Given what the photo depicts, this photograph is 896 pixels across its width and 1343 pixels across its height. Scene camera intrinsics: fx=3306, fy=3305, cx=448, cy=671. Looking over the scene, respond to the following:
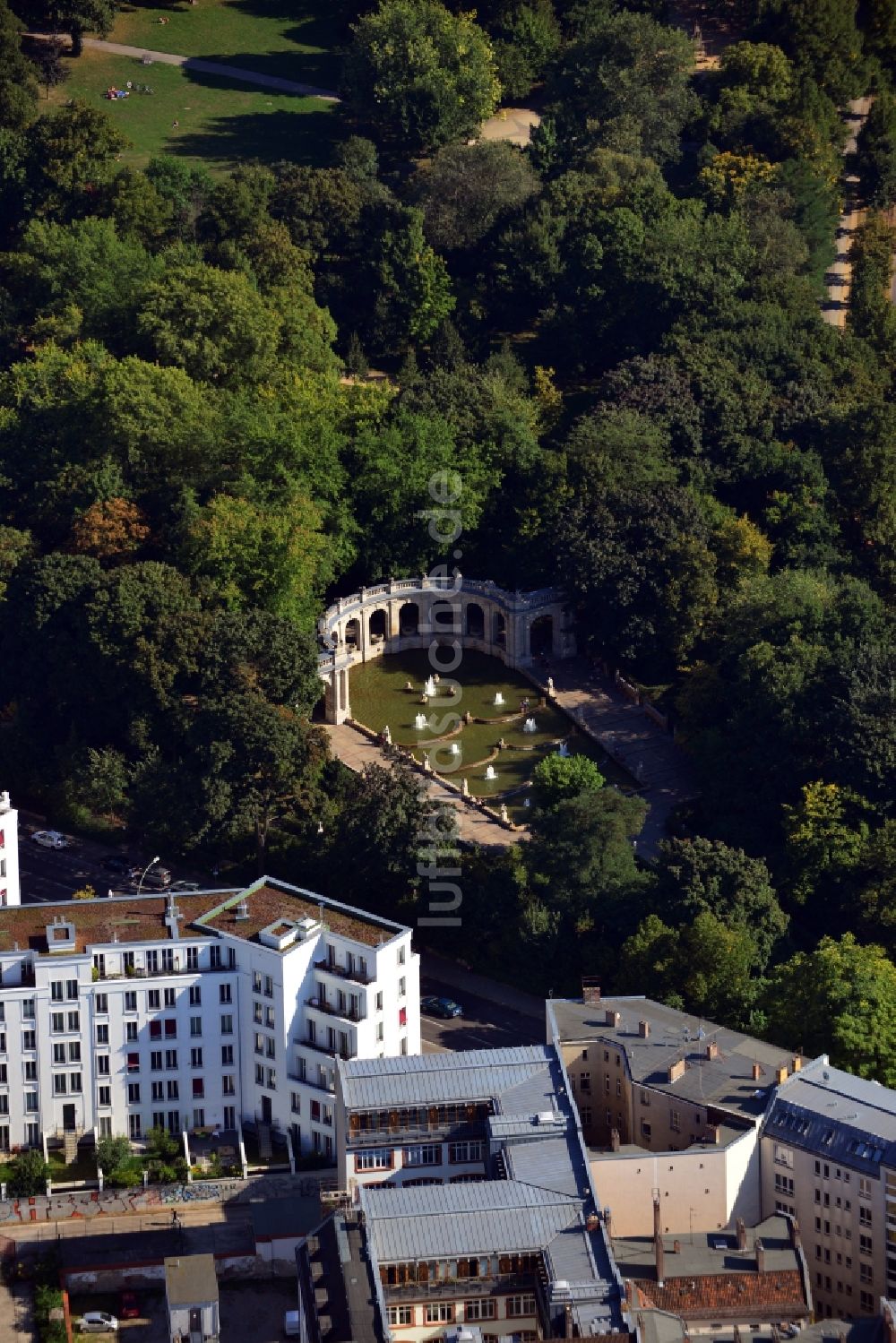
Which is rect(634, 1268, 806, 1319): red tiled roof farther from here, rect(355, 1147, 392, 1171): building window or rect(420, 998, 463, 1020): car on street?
rect(420, 998, 463, 1020): car on street

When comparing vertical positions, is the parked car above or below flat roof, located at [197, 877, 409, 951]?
below

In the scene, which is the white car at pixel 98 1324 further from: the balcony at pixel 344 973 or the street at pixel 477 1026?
the street at pixel 477 1026

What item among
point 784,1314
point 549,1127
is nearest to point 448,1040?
point 549,1127

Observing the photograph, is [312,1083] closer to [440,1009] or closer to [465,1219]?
[440,1009]

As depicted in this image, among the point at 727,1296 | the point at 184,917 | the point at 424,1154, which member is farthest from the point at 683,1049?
the point at 184,917

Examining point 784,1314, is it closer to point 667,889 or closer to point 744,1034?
point 744,1034

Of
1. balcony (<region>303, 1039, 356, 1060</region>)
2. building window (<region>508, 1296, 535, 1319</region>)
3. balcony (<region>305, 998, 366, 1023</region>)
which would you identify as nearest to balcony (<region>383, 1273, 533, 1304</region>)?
building window (<region>508, 1296, 535, 1319</region>)
